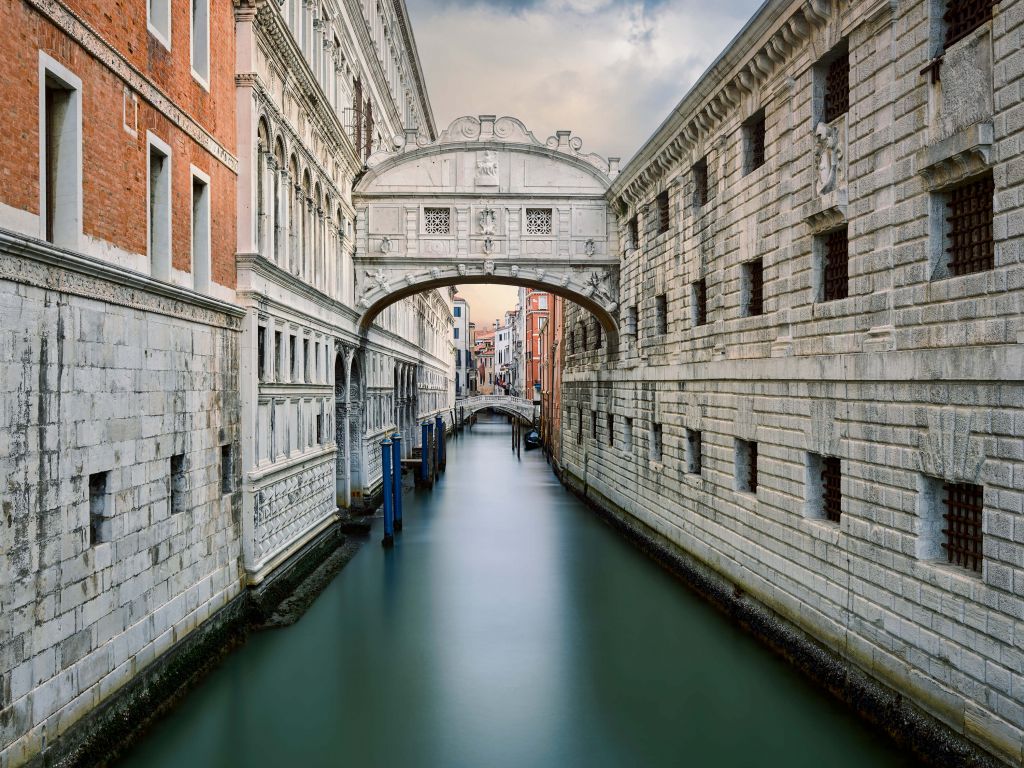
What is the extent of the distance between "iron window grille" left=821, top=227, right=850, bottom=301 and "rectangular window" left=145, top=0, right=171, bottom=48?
6788mm

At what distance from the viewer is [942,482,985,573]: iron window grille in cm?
614

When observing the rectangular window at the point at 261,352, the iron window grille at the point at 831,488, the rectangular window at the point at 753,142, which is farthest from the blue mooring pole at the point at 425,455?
the iron window grille at the point at 831,488

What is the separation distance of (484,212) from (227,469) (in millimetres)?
9271

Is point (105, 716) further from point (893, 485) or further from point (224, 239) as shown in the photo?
point (893, 485)

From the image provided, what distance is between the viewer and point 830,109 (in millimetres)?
8492

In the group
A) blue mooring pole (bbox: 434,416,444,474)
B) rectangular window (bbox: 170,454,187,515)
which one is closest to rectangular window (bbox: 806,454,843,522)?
rectangular window (bbox: 170,454,187,515)

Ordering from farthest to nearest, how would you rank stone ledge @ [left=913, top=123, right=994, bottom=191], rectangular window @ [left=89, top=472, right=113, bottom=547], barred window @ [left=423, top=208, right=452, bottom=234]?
A: barred window @ [left=423, top=208, right=452, bottom=234] → rectangular window @ [left=89, top=472, right=113, bottom=547] → stone ledge @ [left=913, top=123, right=994, bottom=191]

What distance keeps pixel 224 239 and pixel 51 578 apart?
16.0 ft

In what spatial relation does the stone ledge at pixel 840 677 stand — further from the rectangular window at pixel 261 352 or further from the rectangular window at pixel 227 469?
the rectangular window at pixel 261 352

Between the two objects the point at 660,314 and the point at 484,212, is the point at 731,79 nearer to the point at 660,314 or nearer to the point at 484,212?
the point at 660,314

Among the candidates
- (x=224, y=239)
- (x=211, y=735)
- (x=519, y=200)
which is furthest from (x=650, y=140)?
(x=211, y=735)

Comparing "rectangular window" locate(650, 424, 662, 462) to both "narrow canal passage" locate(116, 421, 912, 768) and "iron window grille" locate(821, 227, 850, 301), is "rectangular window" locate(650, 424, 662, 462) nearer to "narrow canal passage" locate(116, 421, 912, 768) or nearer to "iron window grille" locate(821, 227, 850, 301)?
"narrow canal passage" locate(116, 421, 912, 768)

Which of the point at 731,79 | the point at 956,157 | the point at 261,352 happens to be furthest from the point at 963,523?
the point at 261,352

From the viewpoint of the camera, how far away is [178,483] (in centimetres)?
815
